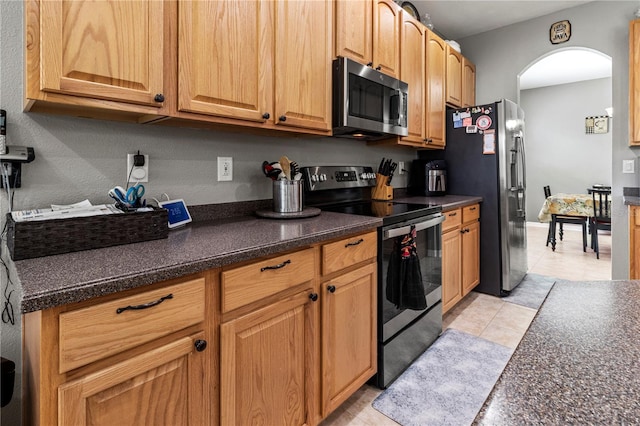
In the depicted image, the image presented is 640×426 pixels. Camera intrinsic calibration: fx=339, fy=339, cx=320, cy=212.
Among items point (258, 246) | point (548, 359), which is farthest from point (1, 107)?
point (548, 359)

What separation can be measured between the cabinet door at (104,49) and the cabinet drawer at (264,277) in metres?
0.70

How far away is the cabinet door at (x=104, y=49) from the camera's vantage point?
101 centimetres

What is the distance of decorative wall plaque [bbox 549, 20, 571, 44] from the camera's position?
3.20m

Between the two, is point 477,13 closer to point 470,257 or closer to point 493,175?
point 493,175

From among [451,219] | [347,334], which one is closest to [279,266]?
[347,334]

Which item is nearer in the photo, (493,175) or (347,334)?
(347,334)

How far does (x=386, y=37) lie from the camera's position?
2342 millimetres

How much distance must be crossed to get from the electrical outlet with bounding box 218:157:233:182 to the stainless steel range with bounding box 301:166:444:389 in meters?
0.50

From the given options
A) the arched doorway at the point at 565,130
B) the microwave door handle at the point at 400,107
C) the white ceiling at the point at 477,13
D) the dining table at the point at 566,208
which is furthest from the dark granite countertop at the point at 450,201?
the arched doorway at the point at 565,130

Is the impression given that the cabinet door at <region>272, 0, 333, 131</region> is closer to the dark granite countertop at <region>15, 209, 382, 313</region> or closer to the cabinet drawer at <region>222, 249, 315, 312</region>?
the dark granite countertop at <region>15, 209, 382, 313</region>

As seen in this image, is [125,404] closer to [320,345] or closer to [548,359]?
[320,345]

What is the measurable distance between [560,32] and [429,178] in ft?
6.29

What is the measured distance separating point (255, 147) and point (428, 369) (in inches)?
63.0

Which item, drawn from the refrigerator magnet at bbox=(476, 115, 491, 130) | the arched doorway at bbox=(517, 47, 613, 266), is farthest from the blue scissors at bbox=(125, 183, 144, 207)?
the arched doorway at bbox=(517, 47, 613, 266)
